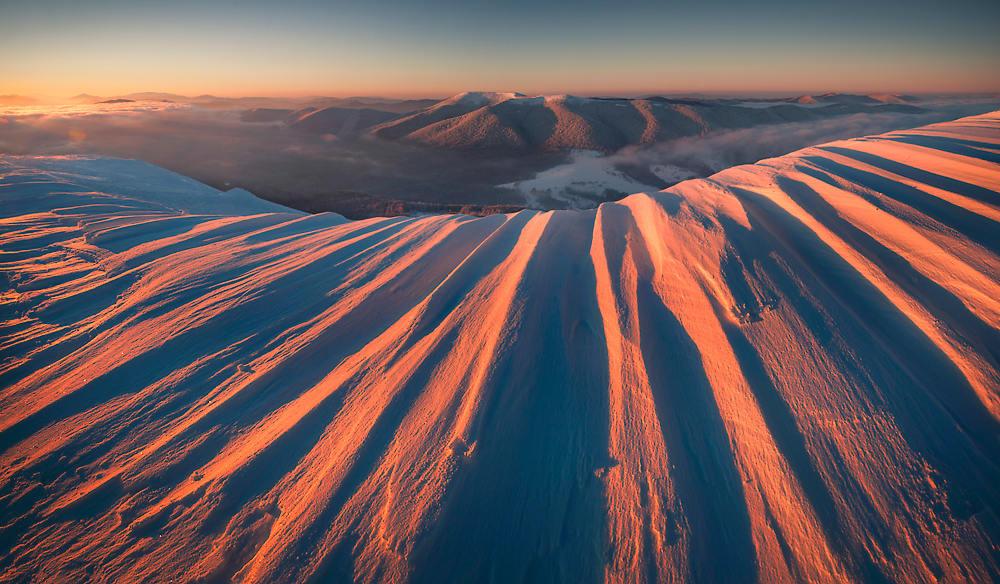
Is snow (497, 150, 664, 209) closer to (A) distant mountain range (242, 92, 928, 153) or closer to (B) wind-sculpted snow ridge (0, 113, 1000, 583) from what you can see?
(A) distant mountain range (242, 92, 928, 153)

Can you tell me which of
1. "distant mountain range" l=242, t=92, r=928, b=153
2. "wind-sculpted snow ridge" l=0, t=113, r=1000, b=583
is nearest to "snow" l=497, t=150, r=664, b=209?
"distant mountain range" l=242, t=92, r=928, b=153

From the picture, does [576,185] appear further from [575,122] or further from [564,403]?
[564,403]

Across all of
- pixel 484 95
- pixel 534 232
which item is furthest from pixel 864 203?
pixel 484 95

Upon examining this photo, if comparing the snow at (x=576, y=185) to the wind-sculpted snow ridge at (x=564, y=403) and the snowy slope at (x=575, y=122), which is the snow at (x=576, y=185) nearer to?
the snowy slope at (x=575, y=122)

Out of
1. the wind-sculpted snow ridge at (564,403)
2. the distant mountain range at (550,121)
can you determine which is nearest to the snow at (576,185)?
the distant mountain range at (550,121)

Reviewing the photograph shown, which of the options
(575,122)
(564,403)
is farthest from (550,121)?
(564,403)

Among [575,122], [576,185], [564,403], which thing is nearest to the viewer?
[564,403]
